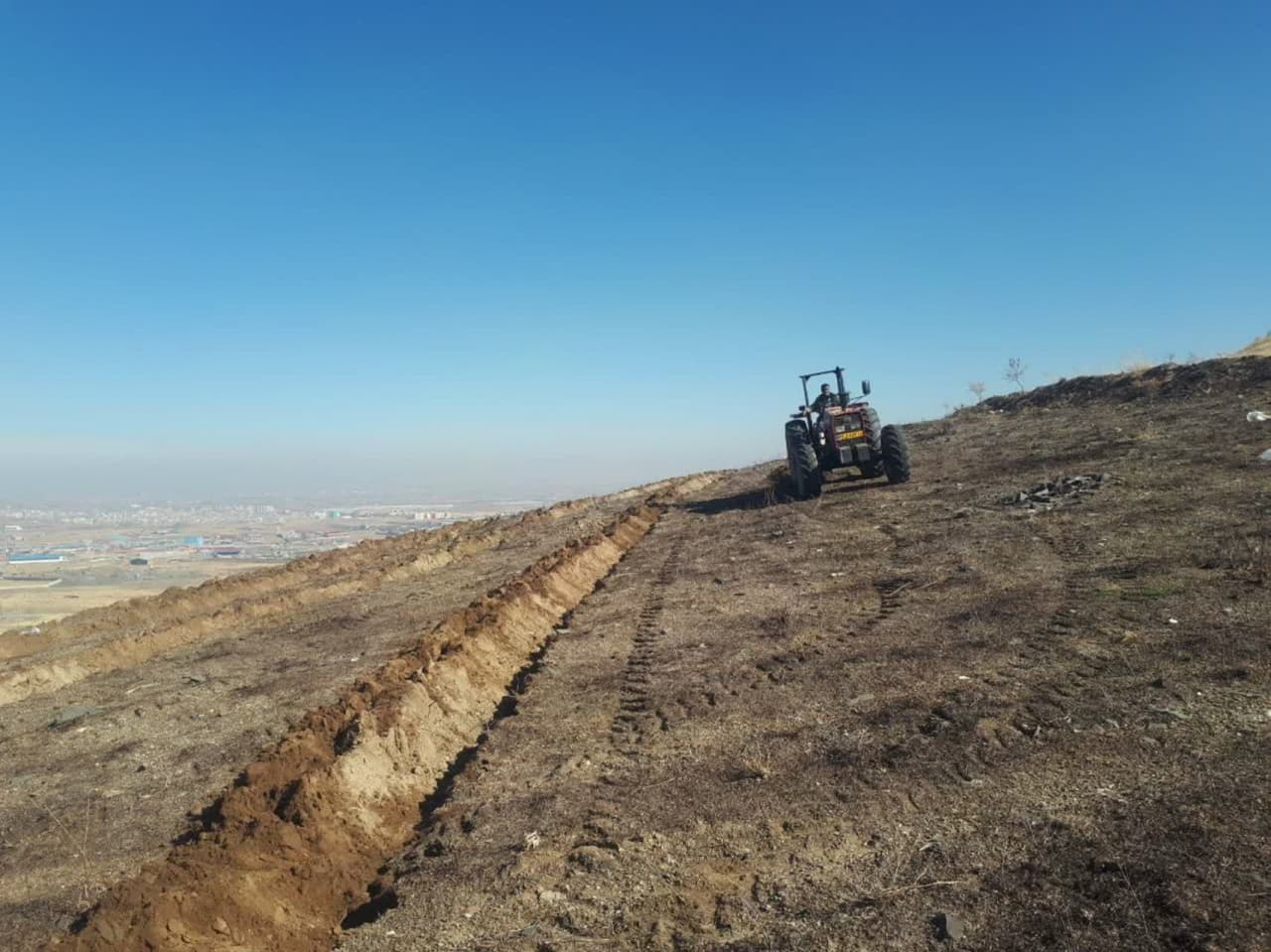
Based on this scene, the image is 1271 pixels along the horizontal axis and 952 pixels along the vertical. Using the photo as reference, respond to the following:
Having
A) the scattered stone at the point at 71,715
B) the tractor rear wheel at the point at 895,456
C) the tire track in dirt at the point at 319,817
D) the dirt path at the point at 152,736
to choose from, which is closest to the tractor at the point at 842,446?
the tractor rear wheel at the point at 895,456

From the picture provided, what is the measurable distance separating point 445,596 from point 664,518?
7.84m

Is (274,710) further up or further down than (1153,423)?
further down

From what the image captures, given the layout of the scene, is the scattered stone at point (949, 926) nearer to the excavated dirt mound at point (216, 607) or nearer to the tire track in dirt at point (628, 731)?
the tire track in dirt at point (628, 731)

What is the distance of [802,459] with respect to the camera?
17.0 m

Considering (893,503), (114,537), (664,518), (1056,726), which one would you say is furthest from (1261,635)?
(114,537)

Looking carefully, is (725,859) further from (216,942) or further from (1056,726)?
(216,942)

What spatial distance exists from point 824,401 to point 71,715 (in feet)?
45.3

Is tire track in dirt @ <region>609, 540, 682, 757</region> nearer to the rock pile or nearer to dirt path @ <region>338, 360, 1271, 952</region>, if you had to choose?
dirt path @ <region>338, 360, 1271, 952</region>

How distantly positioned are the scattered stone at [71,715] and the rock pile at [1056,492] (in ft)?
38.6

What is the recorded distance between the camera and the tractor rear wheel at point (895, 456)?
17.0 m

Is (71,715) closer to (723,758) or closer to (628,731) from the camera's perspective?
(628,731)

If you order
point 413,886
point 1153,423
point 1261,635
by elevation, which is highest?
point 1153,423

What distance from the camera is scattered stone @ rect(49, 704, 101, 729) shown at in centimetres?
888

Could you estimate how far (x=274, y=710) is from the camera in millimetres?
8438
